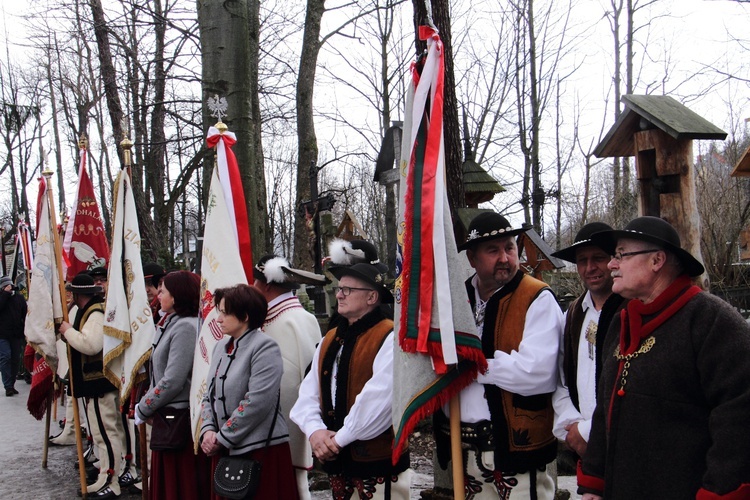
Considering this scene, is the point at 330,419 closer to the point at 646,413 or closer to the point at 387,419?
the point at 387,419

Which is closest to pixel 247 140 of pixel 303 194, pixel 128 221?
pixel 128 221

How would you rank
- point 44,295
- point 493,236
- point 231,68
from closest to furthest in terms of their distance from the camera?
point 493,236 < point 231,68 < point 44,295

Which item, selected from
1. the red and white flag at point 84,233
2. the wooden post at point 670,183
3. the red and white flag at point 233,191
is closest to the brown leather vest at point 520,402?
the wooden post at point 670,183

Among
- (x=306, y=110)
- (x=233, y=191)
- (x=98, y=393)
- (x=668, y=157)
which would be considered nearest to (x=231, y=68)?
(x=233, y=191)

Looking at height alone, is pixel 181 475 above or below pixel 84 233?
below

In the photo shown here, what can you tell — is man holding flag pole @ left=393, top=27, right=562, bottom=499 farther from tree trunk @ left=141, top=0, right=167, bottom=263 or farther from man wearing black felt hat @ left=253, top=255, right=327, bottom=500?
tree trunk @ left=141, top=0, right=167, bottom=263

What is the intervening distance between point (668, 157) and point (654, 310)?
7.05 feet

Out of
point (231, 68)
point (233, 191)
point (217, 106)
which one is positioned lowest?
point (233, 191)

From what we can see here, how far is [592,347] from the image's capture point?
10.5ft

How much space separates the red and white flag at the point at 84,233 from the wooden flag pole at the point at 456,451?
238 inches

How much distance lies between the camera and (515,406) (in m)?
3.30

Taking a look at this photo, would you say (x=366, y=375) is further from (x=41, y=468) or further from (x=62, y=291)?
(x=41, y=468)

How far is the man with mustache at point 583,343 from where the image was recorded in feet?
10.4

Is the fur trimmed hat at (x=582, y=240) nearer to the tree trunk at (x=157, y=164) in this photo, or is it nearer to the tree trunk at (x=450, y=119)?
the tree trunk at (x=450, y=119)
